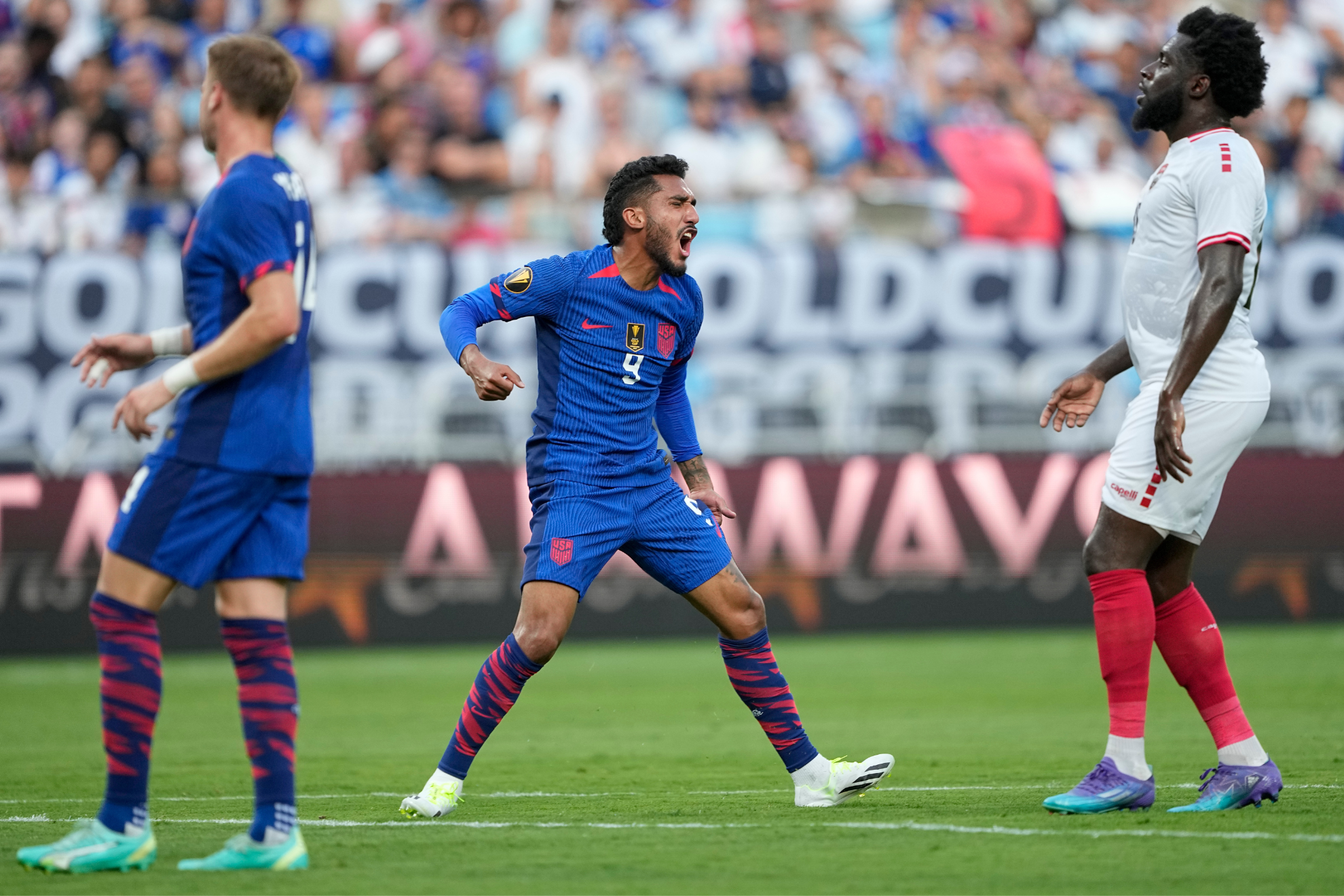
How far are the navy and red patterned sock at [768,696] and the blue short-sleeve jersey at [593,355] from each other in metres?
0.71

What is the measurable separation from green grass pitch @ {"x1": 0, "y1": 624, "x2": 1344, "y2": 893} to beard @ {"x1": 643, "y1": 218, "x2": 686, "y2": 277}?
1999mm

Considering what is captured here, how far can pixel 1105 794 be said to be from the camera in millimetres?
5348

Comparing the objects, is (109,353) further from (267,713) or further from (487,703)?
(487,703)

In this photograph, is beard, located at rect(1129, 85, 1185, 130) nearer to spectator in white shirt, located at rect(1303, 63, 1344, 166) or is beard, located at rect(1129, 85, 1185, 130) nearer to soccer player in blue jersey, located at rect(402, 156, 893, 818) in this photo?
soccer player in blue jersey, located at rect(402, 156, 893, 818)

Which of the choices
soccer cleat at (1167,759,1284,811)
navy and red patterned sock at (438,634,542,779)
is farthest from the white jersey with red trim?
navy and red patterned sock at (438,634,542,779)

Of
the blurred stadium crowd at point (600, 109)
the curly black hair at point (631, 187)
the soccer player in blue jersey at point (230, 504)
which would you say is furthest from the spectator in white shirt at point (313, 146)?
the soccer player in blue jersey at point (230, 504)

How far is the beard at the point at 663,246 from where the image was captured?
19.3ft

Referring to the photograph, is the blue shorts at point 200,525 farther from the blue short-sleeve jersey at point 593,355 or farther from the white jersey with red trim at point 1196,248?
the white jersey with red trim at point 1196,248

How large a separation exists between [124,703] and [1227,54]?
4194 millimetres

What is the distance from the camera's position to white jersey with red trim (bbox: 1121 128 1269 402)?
211 inches

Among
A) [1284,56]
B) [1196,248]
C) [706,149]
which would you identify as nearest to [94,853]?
[1196,248]

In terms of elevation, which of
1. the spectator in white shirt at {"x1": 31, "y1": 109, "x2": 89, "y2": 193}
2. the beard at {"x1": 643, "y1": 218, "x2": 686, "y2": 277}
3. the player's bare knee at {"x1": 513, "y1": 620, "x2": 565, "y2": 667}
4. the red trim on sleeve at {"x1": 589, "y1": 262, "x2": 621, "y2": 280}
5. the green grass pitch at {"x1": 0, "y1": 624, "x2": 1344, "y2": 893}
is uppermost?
the spectator in white shirt at {"x1": 31, "y1": 109, "x2": 89, "y2": 193}

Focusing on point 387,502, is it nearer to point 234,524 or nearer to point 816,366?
point 816,366

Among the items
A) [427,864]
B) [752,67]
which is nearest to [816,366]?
[752,67]
